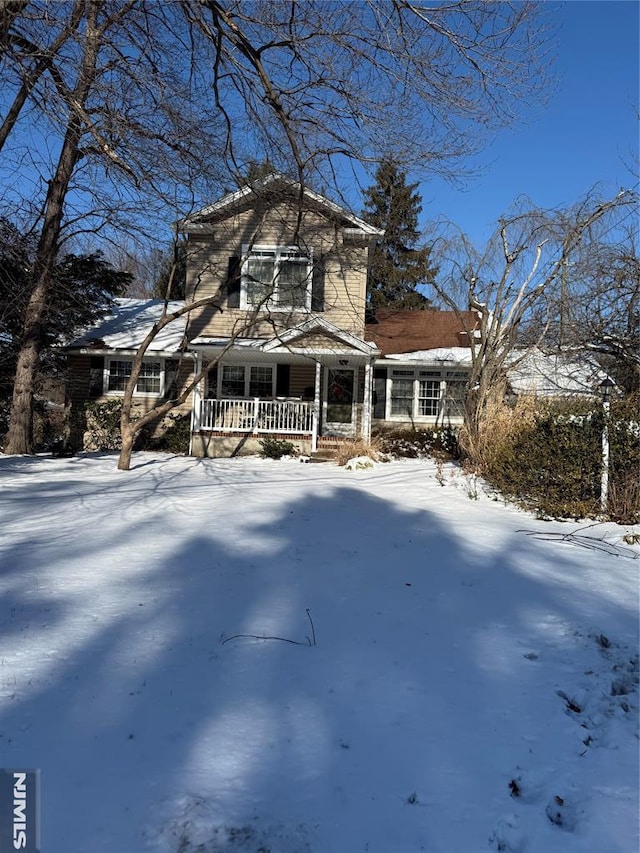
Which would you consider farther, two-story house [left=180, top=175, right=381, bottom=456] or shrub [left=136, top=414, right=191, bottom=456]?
shrub [left=136, top=414, right=191, bottom=456]

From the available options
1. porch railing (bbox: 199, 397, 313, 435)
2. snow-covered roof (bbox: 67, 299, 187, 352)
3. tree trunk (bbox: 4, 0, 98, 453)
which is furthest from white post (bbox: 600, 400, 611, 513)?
snow-covered roof (bbox: 67, 299, 187, 352)

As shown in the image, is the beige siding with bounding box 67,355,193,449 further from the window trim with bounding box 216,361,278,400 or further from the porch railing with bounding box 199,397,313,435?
the porch railing with bounding box 199,397,313,435

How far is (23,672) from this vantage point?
11.9ft

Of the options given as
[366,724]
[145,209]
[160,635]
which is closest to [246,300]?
[145,209]

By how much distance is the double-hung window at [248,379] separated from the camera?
61.6 feet

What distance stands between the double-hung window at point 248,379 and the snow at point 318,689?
38.4 feet

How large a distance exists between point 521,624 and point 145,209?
8263 mm

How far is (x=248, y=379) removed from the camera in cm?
1877

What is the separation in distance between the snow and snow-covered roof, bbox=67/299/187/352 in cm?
1210

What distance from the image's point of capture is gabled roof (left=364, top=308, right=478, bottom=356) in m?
20.6

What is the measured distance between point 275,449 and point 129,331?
7210 mm

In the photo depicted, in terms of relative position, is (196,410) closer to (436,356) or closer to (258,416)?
(258,416)

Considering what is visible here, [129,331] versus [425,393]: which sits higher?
[129,331]

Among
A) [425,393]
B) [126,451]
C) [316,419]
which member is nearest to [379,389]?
[425,393]
